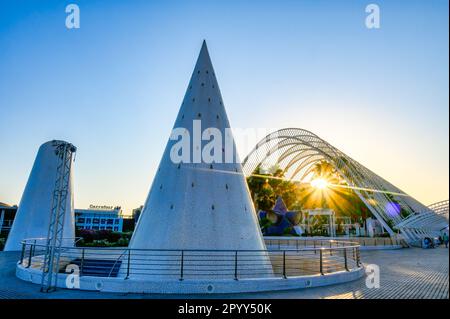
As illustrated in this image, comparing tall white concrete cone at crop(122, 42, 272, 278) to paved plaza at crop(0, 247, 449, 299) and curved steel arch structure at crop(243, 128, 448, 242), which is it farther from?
curved steel arch structure at crop(243, 128, 448, 242)

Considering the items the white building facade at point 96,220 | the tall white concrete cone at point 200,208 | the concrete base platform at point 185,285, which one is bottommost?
the white building facade at point 96,220

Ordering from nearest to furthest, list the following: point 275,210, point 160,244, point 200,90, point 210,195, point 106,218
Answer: point 160,244, point 210,195, point 200,90, point 275,210, point 106,218

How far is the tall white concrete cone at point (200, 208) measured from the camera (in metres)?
10.1

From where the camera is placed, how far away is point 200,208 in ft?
35.0

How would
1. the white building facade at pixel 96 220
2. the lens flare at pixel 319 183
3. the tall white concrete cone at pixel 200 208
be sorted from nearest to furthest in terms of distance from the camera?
the tall white concrete cone at pixel 200 208 < the lens flare at pixel 319 183 < the white building facade at pixel 96 220

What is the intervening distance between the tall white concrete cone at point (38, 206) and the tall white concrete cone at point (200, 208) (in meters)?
16.0

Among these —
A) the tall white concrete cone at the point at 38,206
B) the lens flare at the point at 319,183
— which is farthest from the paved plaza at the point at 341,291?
the lens flare at the point at 319,183

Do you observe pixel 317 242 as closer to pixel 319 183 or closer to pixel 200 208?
pixel 200 208

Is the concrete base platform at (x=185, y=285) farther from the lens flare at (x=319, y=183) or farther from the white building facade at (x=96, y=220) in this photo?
the white building facade at (x=96, y=220)

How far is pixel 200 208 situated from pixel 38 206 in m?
19.8
